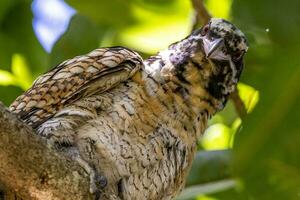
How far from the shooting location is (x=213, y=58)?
3.17 m

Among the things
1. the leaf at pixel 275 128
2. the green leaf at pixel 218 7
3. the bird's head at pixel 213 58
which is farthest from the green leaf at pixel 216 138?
the leaf at pixel 275 128

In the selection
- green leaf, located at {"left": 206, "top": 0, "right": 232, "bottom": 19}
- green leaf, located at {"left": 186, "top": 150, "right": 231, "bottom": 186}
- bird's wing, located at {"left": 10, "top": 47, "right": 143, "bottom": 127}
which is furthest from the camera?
green leaf, located at {"left": 206, "top": 0, "right": 232, "bottom": 19}

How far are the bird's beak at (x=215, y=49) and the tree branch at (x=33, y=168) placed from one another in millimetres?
1062

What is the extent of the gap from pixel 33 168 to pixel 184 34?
1.93 m

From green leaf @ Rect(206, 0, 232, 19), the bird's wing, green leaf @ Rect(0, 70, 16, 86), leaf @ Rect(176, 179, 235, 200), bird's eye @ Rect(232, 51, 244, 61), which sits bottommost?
leaf @ Rect(176, 179, 235, 200)

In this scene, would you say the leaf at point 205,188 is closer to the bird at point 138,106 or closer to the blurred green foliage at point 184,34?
the blurred green foliage at point 184,34

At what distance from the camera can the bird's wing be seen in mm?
2883

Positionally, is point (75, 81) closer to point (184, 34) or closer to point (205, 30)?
point (205, 30)

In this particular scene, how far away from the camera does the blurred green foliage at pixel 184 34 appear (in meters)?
1.84

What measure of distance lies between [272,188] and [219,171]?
1.36m

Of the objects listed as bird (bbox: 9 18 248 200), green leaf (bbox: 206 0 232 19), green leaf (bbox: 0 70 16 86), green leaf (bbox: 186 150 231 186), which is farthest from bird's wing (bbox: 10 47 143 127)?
green leaf (bbox: 206 0 232 19)

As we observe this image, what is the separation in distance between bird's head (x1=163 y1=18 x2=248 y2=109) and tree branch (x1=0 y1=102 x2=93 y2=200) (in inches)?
41.3

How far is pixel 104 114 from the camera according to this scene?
2818mm

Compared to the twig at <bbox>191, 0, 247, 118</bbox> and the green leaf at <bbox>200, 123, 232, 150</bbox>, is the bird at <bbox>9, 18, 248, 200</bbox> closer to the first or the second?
the twig at <bbox>191, 0, 247, 118</bbox>
